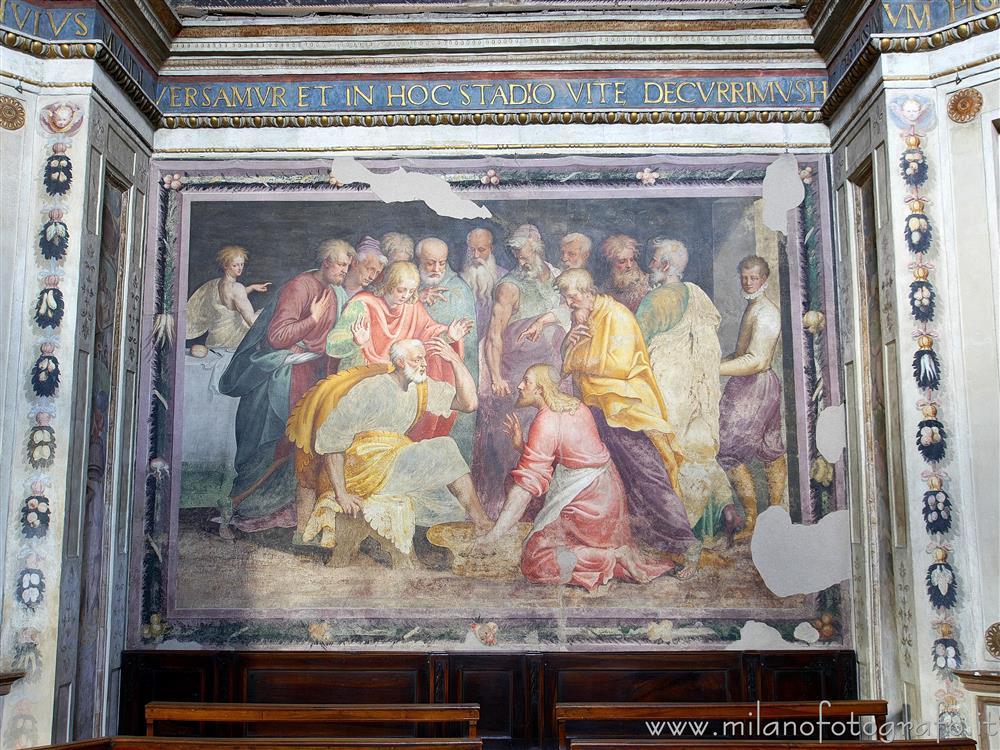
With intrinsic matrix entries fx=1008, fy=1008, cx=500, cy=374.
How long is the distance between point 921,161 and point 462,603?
15.9 feet

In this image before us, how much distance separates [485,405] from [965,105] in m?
4.27

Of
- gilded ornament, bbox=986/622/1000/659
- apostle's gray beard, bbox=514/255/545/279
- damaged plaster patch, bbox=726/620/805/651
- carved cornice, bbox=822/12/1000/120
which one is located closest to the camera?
gilded ornament, bbox=986/622/1000/659

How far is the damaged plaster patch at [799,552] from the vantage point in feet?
26.6

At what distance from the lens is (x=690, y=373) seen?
8430 millimetres

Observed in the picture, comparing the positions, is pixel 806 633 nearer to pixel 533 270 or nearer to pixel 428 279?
pixel 533 270

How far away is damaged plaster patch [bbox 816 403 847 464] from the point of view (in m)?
8.27

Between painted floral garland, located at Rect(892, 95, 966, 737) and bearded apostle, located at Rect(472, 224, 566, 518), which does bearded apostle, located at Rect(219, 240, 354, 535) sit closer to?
bearded apostle, located at Rect(472, 224, 566, 518)

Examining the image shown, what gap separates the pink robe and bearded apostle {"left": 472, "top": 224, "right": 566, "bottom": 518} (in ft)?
0.66

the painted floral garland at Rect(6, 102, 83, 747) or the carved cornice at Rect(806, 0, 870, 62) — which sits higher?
the carved cornice at Rect(806, 0, 870, 62)

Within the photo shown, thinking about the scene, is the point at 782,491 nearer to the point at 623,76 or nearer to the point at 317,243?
the point at 623,76

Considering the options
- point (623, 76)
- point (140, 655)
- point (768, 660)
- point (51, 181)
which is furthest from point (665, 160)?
point (140, 655)

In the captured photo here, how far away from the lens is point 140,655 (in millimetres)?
8039

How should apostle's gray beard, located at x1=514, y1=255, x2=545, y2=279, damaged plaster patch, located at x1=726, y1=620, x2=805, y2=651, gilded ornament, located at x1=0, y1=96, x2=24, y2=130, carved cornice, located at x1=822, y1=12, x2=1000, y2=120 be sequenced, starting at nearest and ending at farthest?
carved cornice, located at x1=822, y1=12, x2=1000, y2=120, gilded ornament, located at x1=0, y1=96, x2=24, y2=130, damaged plaster patch, located at x1=726, y1=620, x2=805, y2=651, apostle's gray beard, located at x1=514, y1=255, x2=545, y2=279

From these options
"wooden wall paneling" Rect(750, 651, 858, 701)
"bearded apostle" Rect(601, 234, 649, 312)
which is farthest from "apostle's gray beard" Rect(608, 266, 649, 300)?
"wooden wall paneling" Rect(750, 651, 858, 701)
